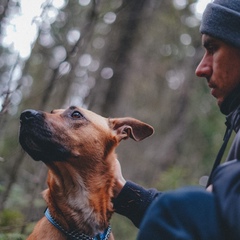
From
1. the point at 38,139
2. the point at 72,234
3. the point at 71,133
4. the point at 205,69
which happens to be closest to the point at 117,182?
the point at 71,133

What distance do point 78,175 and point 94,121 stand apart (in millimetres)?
699

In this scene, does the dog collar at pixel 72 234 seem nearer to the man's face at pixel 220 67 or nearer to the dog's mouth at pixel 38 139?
the dog's mouth at pixel 38 139

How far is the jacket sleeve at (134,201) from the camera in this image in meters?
4.51

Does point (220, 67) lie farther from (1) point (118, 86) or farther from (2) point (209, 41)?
(1) point (118, 86)

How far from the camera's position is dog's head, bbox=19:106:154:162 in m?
4.60

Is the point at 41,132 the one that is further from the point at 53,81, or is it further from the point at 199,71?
the point at 53,81

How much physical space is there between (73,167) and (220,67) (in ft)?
6.52

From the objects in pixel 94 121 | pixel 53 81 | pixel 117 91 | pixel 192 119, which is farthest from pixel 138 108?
pixel 94 121

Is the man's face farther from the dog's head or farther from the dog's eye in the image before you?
the dog's eye

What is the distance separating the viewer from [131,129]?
5.32 metres

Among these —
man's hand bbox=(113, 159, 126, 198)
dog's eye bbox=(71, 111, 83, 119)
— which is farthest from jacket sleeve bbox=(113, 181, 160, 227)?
dog's eye bbox=(71, 111, 83, 119)

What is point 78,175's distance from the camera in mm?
4879

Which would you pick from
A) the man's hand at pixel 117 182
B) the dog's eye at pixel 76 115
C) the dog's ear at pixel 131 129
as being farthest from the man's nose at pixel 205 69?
the dog's eye at pixel 76 115

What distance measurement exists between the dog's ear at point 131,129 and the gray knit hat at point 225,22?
165 centimetres
